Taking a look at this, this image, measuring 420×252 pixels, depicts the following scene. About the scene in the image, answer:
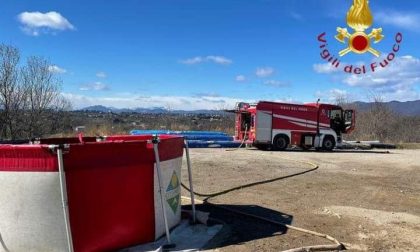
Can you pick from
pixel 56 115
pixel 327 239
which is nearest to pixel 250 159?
pixel 327 239

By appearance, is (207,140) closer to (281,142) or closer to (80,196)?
(281,142)

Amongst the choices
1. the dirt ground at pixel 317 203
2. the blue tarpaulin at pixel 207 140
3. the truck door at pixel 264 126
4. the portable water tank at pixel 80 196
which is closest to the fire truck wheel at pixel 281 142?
the truck door at pixel 264 126

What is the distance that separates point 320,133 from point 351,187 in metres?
16.8

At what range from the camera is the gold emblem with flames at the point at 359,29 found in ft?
56.2

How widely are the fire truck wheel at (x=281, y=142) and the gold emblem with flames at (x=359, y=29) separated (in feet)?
40.1

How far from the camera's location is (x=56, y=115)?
4159 centimetres

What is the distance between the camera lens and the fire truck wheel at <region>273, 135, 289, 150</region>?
2928cm

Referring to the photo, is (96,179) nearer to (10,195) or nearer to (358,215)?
(10,195)

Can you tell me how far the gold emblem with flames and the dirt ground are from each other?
415 centimetres

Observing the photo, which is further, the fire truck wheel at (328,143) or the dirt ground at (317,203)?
the fire truck wheel at (328,143)

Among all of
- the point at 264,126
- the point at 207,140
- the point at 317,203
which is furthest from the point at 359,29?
the point at 207,140

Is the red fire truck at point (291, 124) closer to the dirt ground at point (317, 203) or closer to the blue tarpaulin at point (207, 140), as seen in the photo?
the blue tarpaulin at point (207, 140)

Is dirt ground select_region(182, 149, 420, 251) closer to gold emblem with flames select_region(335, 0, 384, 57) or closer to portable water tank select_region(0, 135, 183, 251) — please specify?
portable water tank select_region(0, 135, 183, 251)

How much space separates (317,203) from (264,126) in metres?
17.8
